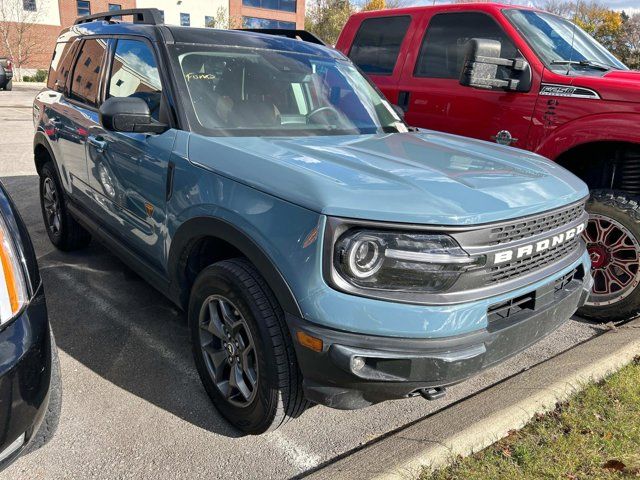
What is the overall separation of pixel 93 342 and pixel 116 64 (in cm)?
185

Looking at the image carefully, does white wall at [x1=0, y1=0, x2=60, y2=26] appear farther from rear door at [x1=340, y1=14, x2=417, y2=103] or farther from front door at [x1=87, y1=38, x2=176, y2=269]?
front door at [x1=87, y1=38, x2=176, y2=269]

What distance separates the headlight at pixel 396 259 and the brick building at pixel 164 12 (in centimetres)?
4220

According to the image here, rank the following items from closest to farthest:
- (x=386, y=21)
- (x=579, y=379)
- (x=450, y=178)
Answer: (x=450, y=178) → (x=579, y=379) → (x=386, y=21)

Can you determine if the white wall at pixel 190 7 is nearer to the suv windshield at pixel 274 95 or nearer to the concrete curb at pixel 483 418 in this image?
the suv windshield at pixel 274 95

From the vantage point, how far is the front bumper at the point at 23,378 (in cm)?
176

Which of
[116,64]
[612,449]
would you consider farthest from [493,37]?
[612,449]

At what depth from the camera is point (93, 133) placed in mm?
3699

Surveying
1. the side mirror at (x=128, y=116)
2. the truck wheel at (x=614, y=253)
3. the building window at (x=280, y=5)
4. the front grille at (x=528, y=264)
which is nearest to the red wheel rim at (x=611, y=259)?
the truck wheel at (x=614, y=253)

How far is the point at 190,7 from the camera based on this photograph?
146 feet

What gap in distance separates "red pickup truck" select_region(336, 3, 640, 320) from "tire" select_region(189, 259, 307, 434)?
2.50m

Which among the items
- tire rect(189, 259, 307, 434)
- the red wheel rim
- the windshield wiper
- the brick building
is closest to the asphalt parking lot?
tire rect(189, 259, 307, 434)

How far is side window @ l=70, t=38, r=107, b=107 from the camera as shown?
3.88m

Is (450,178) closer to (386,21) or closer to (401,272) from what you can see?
(401,272)

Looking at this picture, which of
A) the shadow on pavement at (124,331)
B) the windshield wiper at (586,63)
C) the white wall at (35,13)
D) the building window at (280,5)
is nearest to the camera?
the shadow on pavement at (124,331)
